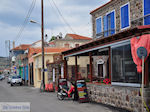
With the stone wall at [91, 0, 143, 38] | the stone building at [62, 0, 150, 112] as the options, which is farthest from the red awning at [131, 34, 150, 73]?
the stone wall at [91, 0, 143, 38]

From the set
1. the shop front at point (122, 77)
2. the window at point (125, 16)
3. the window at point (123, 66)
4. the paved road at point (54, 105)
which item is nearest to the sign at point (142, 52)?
the shop front at point (122, 77)

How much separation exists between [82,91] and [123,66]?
165 inches

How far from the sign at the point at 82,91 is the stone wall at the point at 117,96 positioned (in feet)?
1.38

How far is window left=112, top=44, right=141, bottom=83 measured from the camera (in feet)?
35.0

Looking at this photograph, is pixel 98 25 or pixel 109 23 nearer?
pixel 109 23

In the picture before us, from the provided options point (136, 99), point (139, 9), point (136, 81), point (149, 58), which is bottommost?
point (136, 99)

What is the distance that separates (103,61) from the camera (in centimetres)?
2358

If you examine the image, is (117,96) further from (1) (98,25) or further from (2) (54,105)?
(1) (98,25)

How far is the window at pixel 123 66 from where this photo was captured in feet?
35.0

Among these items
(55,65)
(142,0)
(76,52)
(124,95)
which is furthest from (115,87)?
(55,65)

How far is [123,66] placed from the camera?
11.5 m

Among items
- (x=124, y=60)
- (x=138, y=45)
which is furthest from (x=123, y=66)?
(x=138, y=45)

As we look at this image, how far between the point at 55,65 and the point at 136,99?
15.0 m

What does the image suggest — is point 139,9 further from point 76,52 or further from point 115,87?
point 115,87
